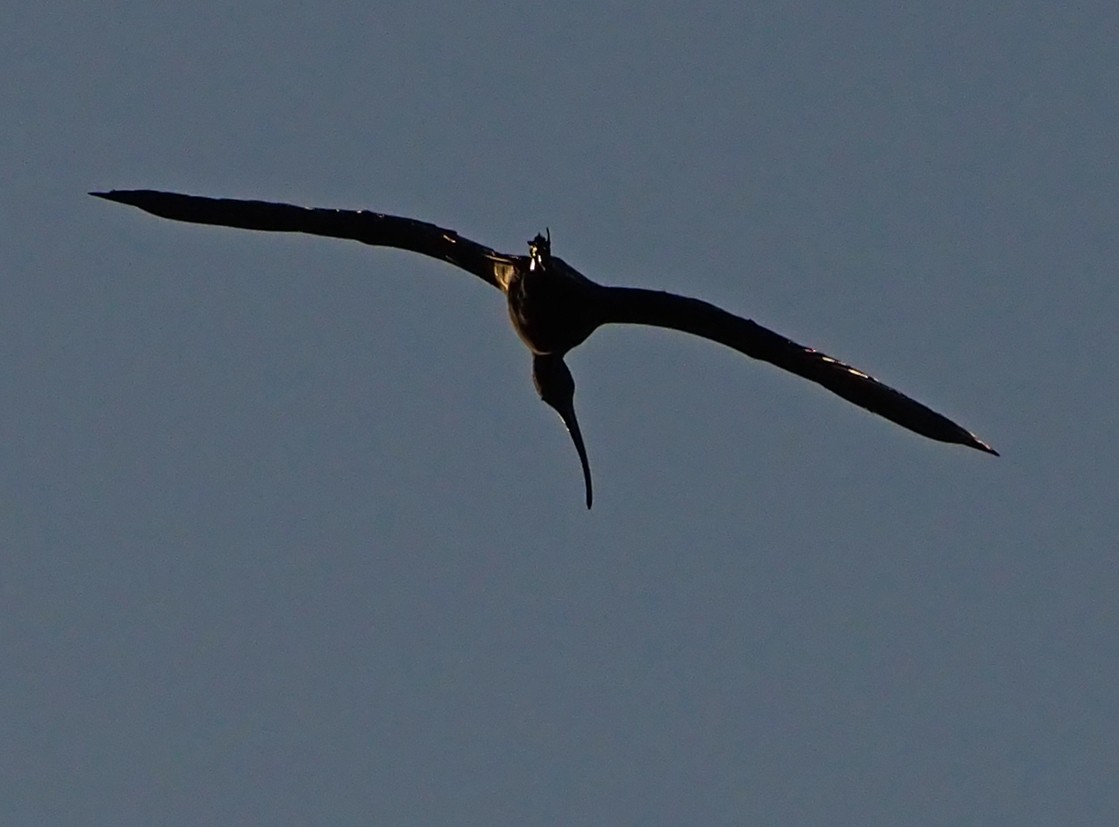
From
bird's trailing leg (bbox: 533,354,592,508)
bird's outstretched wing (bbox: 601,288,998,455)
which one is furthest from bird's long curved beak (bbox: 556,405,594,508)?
bird's outstretched wing (bbox: 601,288,998,455)

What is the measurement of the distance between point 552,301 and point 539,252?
2.10ft

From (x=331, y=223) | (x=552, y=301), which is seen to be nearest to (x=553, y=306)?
(x=552, y=301)

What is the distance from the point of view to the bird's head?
2597 centimetres

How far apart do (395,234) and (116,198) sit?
2.13m

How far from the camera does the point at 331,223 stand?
2731cm

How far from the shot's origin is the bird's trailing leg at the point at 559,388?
2823 centimetres

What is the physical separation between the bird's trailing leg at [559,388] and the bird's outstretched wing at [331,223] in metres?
1.20

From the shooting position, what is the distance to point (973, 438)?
25.8 metres

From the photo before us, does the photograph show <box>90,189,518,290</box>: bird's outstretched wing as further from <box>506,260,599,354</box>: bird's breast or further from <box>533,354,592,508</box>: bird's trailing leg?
<box>533,354,592,508</box>: bird's trailing leg

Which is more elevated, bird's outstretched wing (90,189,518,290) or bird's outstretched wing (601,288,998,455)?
bird's outstretched wing (90,189,518,290)

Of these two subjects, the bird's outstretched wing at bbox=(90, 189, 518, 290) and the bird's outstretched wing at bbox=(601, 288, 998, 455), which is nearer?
the bird's outstretched wing at bbox=(601, 288, 998, 455)

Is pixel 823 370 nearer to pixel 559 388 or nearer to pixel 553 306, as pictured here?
pixel 553 306

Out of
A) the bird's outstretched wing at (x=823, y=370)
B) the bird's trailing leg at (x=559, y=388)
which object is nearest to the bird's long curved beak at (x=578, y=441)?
the bird's trailing leg at (x=559, y=388)

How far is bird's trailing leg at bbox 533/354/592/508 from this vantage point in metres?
28.2
